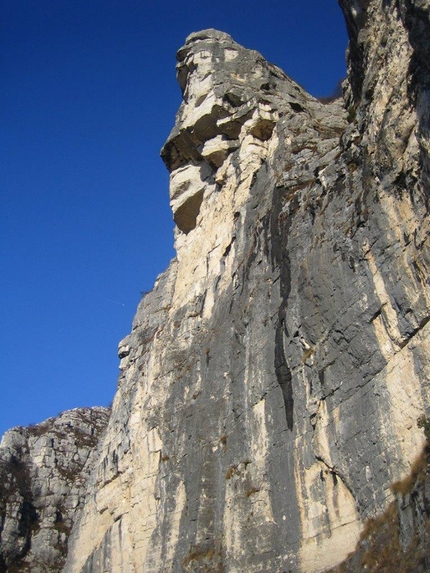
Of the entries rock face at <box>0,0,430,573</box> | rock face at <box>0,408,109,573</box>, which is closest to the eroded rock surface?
rock face at <box>0,0,430,573</box>

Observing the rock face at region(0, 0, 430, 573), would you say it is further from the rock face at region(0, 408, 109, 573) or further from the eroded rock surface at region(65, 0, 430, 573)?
the rock face at region(0, 408, 109, 573)

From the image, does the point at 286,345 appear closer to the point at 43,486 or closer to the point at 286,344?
the point at 286,344

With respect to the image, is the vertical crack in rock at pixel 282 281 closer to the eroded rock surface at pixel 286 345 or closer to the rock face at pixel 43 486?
the eroded rock surface at pixel 286 345

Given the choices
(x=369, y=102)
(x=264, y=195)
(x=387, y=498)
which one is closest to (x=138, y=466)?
(x=264, y=195)

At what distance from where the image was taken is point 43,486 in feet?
140

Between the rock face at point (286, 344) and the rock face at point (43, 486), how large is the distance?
39.2ft

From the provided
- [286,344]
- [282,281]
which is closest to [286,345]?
[286,344]

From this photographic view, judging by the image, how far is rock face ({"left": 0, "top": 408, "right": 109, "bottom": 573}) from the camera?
124 feet

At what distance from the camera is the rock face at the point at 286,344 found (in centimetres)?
1355

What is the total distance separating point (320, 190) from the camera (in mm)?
18156

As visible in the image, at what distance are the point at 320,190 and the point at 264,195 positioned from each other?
407cm

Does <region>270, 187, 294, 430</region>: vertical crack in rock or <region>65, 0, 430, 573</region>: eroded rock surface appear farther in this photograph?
<region>270, 187, 294, 430</region>: vertical crack in rock

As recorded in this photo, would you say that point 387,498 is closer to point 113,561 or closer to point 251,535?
point 251,535

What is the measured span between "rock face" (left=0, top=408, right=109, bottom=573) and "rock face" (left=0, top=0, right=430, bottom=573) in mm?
11951
